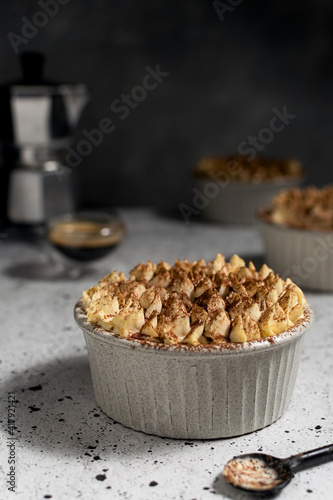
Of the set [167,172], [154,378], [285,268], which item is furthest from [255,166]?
[154,378]

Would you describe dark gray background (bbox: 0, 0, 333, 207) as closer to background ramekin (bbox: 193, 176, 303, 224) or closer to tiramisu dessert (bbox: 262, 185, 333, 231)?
background ramekin (bbox: 193, 176, 303, 224)

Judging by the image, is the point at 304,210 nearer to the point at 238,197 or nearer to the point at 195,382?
the point at 238,197

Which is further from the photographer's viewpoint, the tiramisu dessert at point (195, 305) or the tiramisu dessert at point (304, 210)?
the tiramisu dessert at point (304, 210)

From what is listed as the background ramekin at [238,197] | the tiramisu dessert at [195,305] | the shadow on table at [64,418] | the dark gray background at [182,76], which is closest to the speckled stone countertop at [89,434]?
the shadow on table at [64,418]

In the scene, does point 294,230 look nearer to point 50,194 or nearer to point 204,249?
point 204,249

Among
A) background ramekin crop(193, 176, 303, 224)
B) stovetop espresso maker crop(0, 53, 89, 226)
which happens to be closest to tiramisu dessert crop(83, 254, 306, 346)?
stovetop espresso maker crop(0, 53, 89, 226)

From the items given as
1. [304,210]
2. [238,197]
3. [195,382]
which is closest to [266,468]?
[195,382]

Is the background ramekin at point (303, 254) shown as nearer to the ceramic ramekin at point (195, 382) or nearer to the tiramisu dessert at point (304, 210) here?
the tiramisu dessert at point (304, 210)
